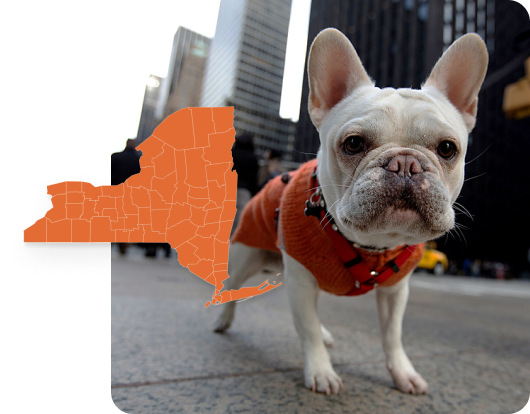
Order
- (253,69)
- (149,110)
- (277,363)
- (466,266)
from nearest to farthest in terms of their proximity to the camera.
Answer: (149,110) → (253,69) → (277,363) → (466,266)

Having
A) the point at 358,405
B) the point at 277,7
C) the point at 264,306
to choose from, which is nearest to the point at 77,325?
the point at 358,405

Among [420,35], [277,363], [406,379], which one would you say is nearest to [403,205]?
[420,35]

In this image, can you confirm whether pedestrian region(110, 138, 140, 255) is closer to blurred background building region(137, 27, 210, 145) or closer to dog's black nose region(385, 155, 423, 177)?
→ blurred background building region(137, 27, 210, 145)

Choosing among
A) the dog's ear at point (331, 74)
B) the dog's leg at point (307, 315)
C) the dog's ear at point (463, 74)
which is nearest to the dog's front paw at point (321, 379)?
the dog's leg at point (307, 315)

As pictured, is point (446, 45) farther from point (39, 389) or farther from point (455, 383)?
point (39, 389)

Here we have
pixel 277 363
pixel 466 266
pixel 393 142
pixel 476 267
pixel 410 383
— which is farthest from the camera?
pixel 476 267

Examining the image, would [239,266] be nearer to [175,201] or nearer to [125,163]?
[175,201]
